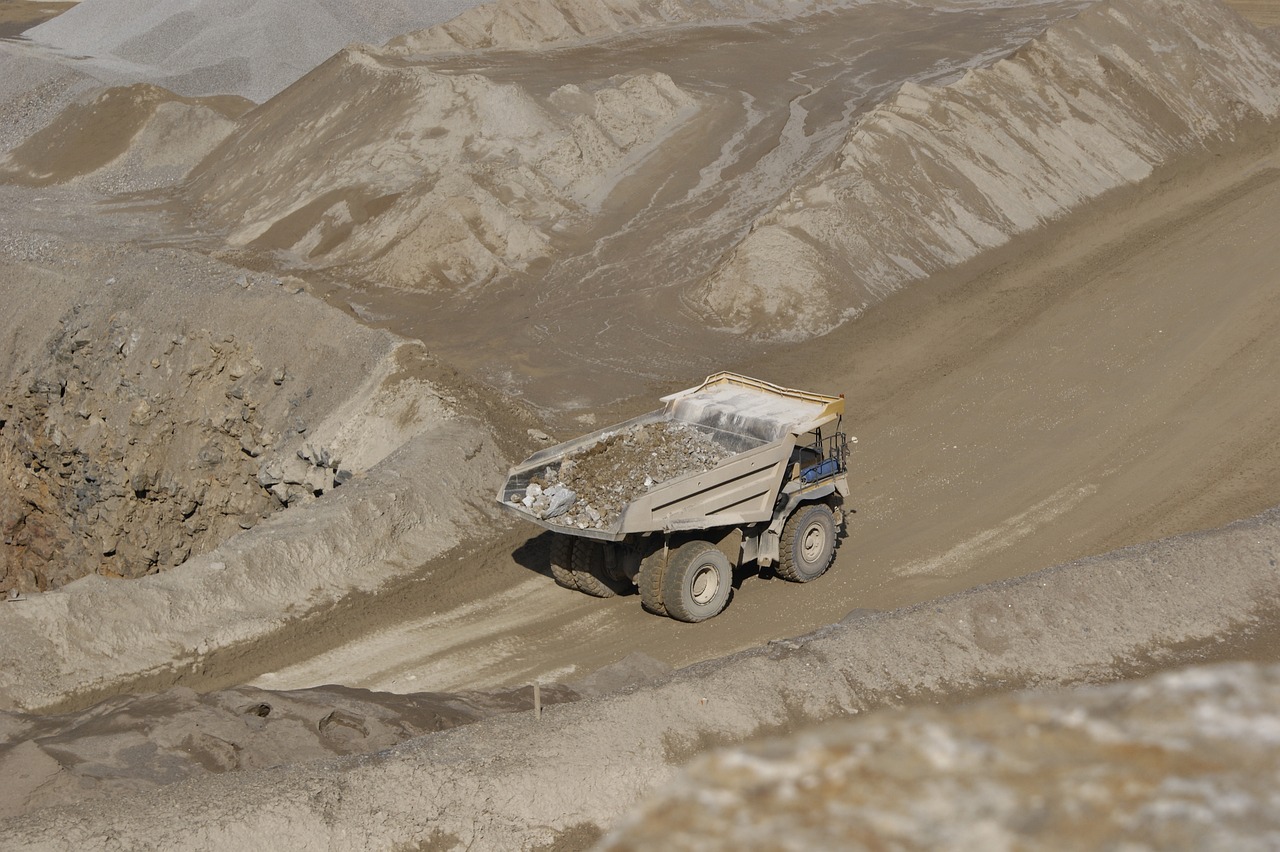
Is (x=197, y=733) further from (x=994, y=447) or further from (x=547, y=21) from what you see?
(x=547, y=21)

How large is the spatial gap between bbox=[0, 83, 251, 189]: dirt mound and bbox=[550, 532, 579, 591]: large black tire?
88.1 ft

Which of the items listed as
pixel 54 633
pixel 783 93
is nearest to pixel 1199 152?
pixel 783 93

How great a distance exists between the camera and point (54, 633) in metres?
13.3

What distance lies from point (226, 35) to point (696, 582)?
1650 inches

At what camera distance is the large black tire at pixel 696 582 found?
43.8 feet

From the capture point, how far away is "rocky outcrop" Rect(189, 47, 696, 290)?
27.4m

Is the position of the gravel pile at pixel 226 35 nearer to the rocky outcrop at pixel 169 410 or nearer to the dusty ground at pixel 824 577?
the rocky outcrop at pixel 169 410

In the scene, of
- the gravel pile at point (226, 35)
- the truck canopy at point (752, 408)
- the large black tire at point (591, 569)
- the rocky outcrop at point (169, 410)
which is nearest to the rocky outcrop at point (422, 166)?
the rocky outcrop at point (169, 410)

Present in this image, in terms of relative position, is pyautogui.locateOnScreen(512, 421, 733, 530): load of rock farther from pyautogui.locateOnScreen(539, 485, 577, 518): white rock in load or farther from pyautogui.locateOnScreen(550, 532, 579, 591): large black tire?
pyautogui.locateOnScreen(550, 532, 579, 591): large black tire

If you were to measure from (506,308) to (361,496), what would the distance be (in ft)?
31.9

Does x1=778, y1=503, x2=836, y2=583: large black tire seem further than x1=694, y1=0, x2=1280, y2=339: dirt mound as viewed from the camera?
No

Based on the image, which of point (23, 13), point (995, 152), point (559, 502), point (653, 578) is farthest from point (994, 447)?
point (23, 13)

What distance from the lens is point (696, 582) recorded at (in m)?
13.6

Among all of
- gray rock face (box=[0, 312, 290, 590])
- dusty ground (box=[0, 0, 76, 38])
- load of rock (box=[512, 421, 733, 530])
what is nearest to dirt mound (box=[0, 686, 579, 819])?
load of rock (box=[512, 421, 733, 530])
